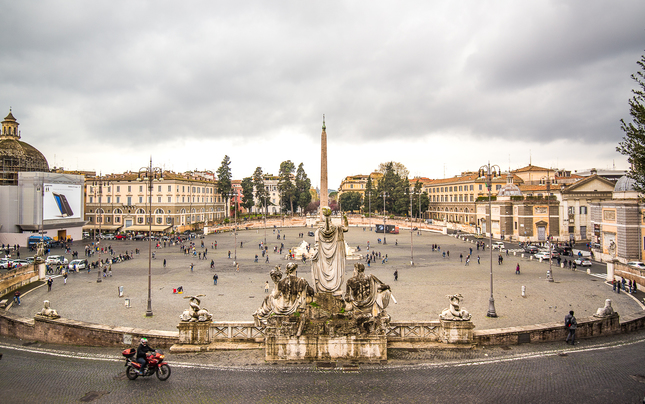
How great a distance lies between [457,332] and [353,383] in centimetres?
328

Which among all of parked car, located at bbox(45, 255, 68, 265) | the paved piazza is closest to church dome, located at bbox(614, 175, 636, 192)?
the paved piazza

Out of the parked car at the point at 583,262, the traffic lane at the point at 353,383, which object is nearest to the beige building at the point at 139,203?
the parked car at the point at 583,262

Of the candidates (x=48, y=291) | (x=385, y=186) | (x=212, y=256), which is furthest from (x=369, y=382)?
(x=385, y=186)

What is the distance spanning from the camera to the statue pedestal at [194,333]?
348 inches

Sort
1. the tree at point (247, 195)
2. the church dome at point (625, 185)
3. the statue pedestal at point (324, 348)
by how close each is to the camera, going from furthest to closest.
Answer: the tree at point (247, 195) < the church dome at point (625, 185) < the statue pedestal at point (324, 348)

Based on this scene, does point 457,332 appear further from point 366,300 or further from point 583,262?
point 583,262

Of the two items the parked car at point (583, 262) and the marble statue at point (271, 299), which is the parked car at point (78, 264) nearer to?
the marble statue at point (271, 299)

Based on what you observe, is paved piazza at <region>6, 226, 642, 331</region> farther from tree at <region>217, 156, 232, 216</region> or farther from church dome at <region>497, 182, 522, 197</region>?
tree at <region>217, 156, 232, 216</region>

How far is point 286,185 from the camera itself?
8000 cm

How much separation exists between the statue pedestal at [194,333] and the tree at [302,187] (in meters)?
72.5

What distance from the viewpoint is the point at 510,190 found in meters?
53.6

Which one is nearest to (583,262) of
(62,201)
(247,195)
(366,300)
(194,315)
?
(366,300)

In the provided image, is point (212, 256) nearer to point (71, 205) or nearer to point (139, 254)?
point (139, 254)

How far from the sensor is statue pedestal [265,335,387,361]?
26.2ft
